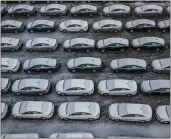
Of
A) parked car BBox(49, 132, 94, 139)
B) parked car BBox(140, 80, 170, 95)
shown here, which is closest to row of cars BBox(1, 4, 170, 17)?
parked car BBox(140, 80, 170, 95)

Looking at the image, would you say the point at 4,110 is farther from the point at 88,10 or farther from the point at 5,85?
the point at 88,10

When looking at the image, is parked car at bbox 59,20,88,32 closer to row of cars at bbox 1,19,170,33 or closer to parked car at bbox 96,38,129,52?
row of cars at bbox 1,19,170,33

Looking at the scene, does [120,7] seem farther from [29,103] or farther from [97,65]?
[29,103]

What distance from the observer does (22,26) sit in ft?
103

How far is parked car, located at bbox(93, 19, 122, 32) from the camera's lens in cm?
3002

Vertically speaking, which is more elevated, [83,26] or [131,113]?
[83,26]

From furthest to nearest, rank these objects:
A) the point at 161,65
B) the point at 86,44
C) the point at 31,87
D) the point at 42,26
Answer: the point at 42,26 → the point at 86,44 → the point at 161,65 → the point at 31,87

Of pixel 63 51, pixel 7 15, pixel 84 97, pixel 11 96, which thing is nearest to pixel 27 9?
pixel 7 15

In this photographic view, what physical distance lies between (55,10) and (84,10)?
11.1ft

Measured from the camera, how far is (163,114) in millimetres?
21219

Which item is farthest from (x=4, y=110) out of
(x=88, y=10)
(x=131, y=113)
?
(x=88, y=10)

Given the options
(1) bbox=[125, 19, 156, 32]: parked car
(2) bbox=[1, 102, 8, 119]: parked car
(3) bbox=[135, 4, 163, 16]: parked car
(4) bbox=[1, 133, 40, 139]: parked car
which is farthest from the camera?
(3) bbox=[135, 4, 163, 16]: parked car

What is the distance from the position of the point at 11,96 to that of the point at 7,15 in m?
13.7

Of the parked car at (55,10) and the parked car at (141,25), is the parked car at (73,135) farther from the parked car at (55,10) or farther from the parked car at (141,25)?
the parked car at (55,10)
